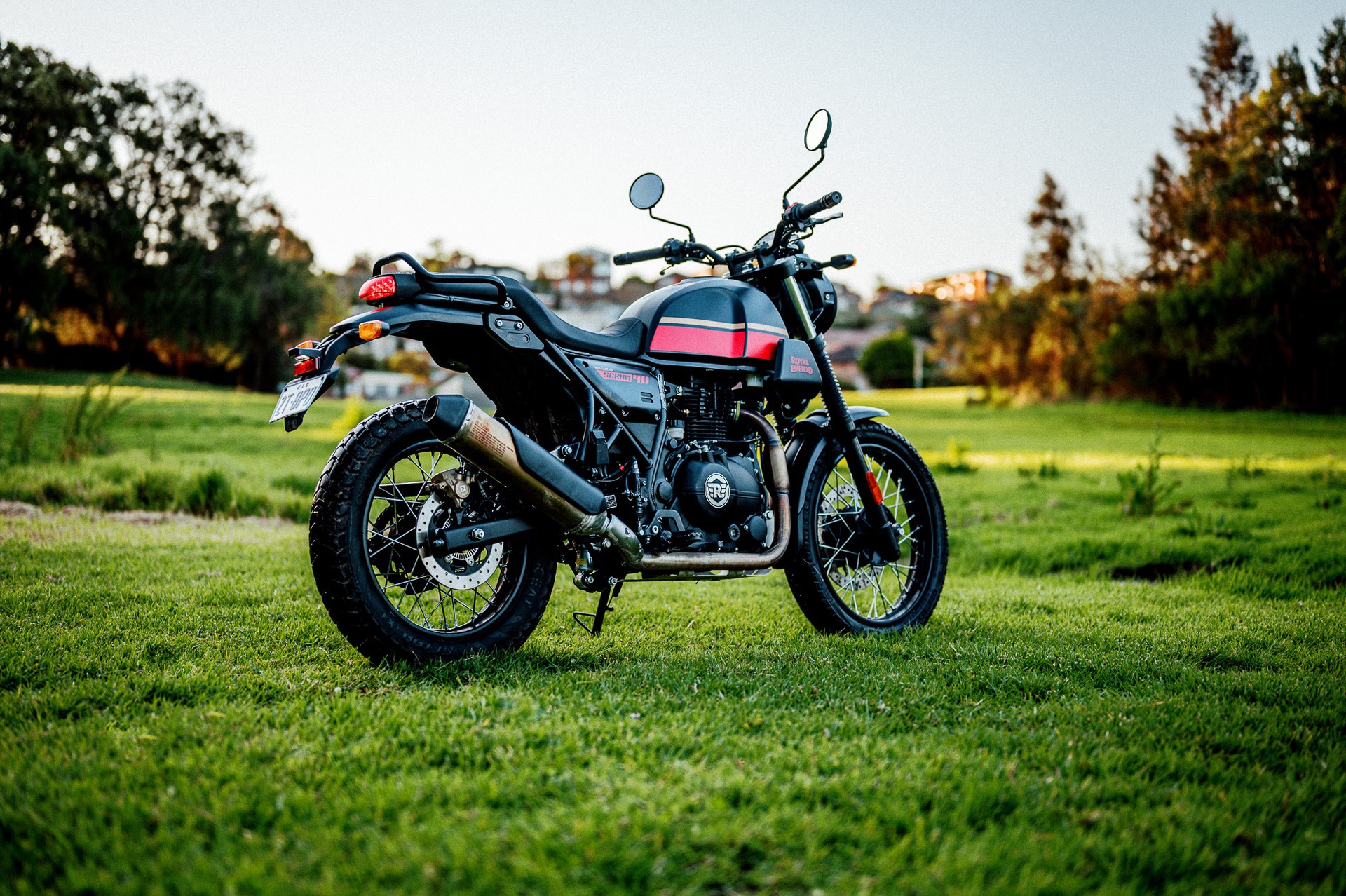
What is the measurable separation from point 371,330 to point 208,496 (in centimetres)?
551

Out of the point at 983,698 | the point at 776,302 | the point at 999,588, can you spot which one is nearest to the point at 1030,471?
the point at 999,588

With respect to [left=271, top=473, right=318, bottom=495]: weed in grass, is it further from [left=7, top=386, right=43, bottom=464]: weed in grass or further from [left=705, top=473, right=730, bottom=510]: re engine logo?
[left=705, top=473, right=730, bottom=510]: re engine logo

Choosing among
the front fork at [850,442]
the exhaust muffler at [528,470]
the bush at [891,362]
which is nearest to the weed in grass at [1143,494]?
the front fork at [850,442]

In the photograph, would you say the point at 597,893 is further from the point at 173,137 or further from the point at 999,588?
the point at 173,137

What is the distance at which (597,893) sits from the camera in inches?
63.0

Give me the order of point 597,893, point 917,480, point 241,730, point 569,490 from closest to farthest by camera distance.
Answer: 1. point 597,893
2. point 241,730
3. point 569,490
4. point 917,480

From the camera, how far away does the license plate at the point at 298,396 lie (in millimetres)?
2760

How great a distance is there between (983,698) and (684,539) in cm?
135

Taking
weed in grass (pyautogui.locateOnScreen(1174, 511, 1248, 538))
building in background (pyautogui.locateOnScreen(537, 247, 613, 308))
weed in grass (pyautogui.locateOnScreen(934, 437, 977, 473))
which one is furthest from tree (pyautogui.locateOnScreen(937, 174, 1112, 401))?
weed in grass (pyautogui.locateOnScreen(1174, 511, 1248, 538))

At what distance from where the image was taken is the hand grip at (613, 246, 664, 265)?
13.5 ft

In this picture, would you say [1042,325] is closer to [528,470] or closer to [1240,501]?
[1240,501]

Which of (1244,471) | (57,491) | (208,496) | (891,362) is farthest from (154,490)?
(891,362)

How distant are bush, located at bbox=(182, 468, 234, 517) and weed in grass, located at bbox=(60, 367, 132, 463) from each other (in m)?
1.40

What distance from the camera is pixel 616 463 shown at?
3.54m
